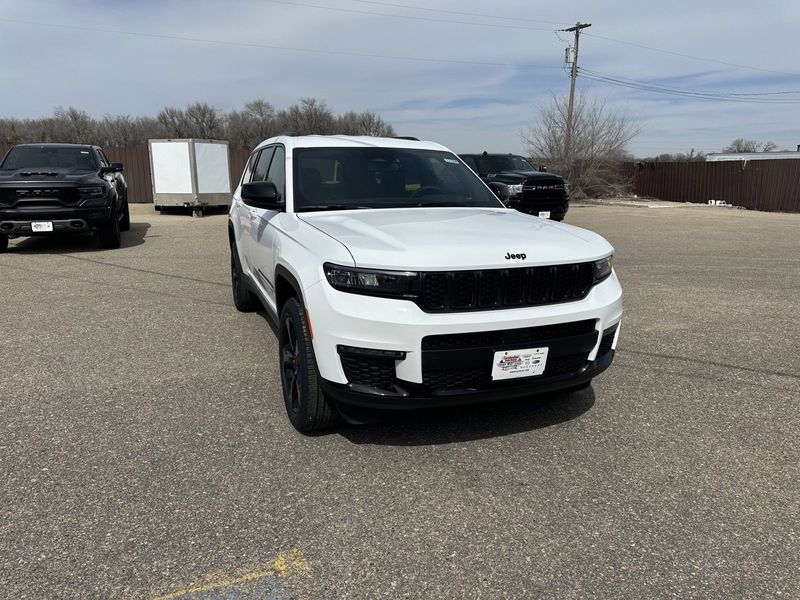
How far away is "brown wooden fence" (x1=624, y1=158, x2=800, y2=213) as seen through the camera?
955 inches

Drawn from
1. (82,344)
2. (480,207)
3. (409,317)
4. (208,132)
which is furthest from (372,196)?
(208,132)

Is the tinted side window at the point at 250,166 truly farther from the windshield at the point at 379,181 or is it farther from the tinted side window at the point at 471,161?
the tinted side window at the point at 471,161

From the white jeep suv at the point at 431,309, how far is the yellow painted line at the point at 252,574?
30.5 inches

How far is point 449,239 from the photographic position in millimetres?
3055

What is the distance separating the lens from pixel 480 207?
172 inches

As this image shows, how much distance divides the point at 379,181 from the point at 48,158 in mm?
9064

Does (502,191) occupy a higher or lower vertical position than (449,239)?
higher

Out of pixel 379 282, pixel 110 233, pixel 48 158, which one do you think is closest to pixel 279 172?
pixel 379 282

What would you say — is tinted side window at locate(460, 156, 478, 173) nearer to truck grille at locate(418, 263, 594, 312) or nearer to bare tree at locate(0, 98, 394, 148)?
truck grille at locate(418, 263, 594, 312)

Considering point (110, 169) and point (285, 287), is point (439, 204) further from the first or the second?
point (110, 169)

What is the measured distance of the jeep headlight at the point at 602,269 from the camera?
3.19 meters

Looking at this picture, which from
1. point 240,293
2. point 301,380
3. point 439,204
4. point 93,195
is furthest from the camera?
point 93,195

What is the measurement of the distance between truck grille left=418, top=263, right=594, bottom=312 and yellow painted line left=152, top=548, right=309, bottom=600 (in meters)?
1.23

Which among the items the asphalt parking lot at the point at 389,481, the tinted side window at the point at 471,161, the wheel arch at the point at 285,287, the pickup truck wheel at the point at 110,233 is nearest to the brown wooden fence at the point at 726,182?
the tinted side window at the point at 471,161
